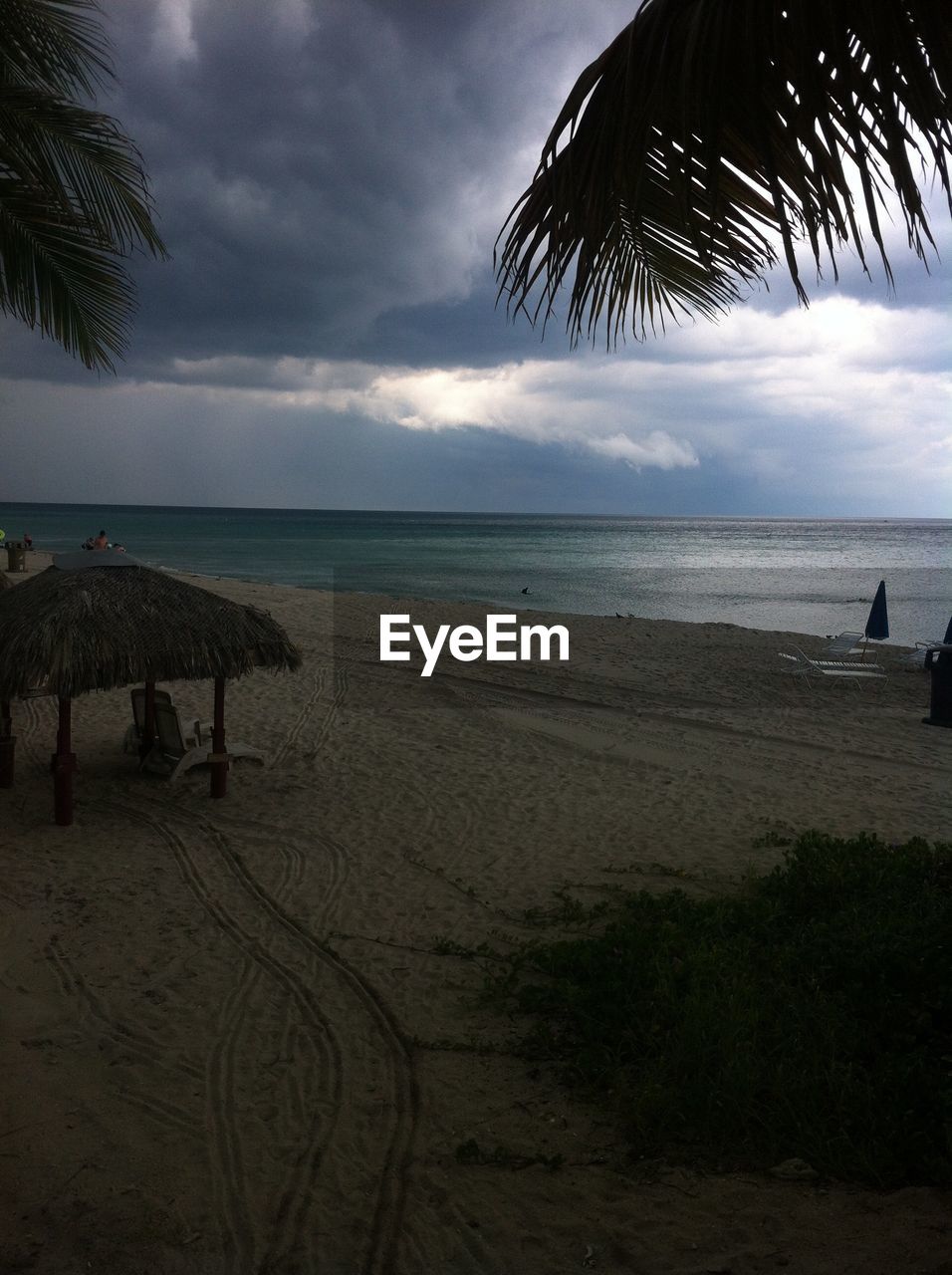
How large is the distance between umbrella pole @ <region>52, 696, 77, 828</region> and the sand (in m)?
0.14

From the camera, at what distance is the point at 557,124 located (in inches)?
98.7

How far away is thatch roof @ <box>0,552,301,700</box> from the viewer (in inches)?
261

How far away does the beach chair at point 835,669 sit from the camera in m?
13.6

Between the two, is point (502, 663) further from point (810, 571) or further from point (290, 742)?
point (810, 571)

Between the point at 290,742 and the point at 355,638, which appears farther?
the point at 355,638

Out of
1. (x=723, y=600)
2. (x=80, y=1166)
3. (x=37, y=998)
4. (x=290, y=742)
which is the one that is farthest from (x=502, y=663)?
A: (x=723, y=600)

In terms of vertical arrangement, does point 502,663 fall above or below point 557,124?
below

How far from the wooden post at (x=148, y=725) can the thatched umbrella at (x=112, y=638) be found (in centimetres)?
104

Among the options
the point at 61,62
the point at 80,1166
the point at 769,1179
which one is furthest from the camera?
the point at 61,62

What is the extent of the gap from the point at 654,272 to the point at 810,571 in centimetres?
4984

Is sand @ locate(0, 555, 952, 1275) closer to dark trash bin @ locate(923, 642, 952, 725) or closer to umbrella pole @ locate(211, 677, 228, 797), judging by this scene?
umbrella pole @ locate(211, 677, 228, 797)

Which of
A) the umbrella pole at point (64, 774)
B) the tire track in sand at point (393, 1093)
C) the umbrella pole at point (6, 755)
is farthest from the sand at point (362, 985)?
the umbrella pole at point (6, 755)

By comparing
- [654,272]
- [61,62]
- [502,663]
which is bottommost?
[502,663]

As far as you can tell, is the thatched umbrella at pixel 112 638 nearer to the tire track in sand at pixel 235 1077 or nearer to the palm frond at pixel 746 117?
the tire track in sand at pixel 235 1077
